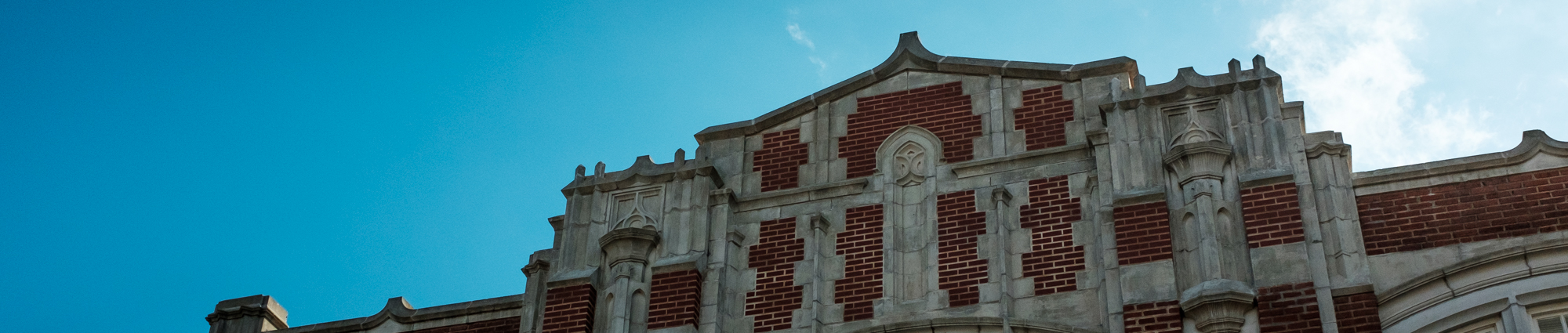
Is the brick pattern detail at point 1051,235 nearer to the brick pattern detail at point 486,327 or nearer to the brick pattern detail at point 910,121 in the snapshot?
the brick pattern detail at point 910,121

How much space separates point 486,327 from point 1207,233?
7616mm

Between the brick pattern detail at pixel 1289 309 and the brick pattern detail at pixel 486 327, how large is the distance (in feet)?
24.9

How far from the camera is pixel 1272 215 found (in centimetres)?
1512

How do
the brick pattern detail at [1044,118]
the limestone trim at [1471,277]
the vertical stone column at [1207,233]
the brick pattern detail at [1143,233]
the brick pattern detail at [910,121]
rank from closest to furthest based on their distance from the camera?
the limestone trim at [1471,277] → the vertical stone column at [1207,233] → the brick pattern detail at [1143,233] → the brick pattern detail at [1044,118] → the brick pattern detail at [910,121]

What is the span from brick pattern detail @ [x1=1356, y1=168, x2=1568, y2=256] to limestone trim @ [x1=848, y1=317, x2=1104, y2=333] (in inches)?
108

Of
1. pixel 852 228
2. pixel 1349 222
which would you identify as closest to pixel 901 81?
pixel 852 228

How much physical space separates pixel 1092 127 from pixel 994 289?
215 cm

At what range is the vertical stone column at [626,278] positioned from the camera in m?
16.7

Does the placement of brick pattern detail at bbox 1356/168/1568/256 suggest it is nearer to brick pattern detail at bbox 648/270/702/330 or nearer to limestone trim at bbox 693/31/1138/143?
limestone trim at bbox 693/31/1138/143

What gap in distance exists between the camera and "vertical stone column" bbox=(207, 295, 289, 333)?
19000 millimetres

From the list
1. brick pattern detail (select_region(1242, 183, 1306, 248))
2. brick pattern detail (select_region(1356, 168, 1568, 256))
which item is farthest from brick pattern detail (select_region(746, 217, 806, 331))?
brick pattern detail (select_region(1356, 168, 1568, 256))

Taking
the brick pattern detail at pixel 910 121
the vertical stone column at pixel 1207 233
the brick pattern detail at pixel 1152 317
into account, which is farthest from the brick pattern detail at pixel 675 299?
the vertical stone column at pixel 1207 233

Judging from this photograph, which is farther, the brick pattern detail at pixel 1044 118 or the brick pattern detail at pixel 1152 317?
the brick pattern detail at pixel 1044 118

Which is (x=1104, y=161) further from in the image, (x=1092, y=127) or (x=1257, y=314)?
(x=1257, y=314)
